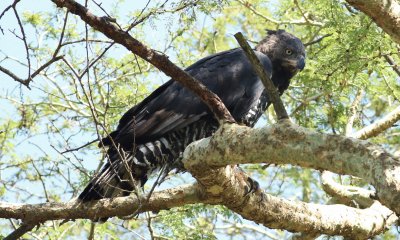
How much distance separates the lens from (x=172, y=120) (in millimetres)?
5516

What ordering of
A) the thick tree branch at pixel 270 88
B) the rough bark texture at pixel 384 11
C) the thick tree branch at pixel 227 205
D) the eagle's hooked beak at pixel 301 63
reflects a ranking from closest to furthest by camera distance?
the thick tree branch at pixel 270 88, the rough bark texture at pixel 384 11, the thick tree branch at pixel 227 205, the eagle's hooked beak at pixel 301 63

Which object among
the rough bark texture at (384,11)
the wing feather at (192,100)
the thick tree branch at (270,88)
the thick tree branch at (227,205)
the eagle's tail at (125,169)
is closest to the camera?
the thick tree branch at (270,88)

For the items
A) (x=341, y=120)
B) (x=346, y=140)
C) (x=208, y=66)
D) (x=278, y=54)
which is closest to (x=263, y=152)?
(x=346, y=140)

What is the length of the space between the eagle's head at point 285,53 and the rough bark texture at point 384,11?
2.56 m

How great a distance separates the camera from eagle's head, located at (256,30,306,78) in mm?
6578

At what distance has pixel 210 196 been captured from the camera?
4.41 m

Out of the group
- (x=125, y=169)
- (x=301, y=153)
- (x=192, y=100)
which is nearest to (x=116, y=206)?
(x=125, y=169)

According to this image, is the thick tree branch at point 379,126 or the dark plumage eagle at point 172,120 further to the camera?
the thick tree branch at point 379,126

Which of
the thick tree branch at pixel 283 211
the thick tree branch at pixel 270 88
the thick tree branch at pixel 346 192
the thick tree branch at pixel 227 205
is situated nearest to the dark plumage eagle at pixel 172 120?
the thick tree branch at pixel 227 205

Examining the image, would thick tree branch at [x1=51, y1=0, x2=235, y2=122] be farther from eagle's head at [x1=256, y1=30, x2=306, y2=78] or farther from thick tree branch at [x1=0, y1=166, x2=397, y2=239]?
eagle's head at [x1=256, y1=30, x2=306, y2=78]

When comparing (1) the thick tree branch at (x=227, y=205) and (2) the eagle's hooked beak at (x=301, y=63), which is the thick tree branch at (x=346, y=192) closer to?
(2) the eagle's hooked beak at (x=301, y=63)

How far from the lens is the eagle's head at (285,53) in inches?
259

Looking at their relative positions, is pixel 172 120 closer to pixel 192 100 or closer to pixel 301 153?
pixel 192 100

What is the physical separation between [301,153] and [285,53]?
3.36m
